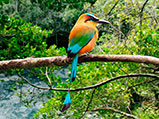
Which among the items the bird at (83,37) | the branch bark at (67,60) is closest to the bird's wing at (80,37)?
the bird at (83,37)

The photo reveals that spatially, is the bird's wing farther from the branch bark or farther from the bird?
the branch bark

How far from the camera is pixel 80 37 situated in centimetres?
148

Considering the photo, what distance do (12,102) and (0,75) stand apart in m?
2.06

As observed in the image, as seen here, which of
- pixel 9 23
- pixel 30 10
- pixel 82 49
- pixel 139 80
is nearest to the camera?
pixel 82 49

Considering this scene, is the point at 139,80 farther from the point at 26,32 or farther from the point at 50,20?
the point at 50,20

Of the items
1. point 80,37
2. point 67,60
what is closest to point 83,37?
point 80,37

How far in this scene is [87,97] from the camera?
2744 mm

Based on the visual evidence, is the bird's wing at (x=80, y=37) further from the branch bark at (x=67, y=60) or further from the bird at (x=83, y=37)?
the branch bark at (x=67, y=60)

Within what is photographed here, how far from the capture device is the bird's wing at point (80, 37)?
4.72 feet

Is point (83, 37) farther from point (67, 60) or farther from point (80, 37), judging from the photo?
point (67, 60)

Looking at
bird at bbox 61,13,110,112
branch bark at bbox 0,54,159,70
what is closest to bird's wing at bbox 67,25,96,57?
bird at bbox 61,13,110,112

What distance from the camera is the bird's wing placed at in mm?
1440

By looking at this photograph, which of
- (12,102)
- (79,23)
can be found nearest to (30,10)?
(12,102)

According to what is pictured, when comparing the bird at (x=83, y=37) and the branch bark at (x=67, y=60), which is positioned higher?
the bird at (x=83, y=37)
